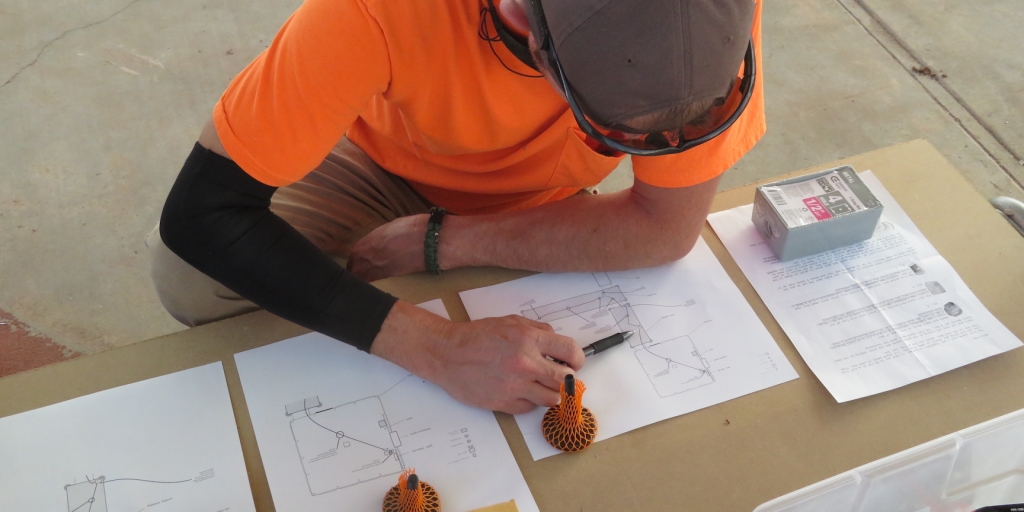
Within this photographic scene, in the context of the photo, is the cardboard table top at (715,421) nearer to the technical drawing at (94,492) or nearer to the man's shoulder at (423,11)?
the technical drawing at (94,492)

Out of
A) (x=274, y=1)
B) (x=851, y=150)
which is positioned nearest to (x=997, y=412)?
(x=851, y=150)

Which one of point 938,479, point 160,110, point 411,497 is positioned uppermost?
point 160,110

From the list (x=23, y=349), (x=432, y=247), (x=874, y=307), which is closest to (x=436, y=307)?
(x=432, y=247)

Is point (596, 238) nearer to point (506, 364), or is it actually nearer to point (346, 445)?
point (506, 364)

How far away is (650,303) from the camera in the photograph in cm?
112

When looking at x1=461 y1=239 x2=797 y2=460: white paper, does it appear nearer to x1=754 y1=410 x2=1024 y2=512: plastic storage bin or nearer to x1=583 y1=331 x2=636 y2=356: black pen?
x1=583 y1=331 x2=636 y2=356: black pen

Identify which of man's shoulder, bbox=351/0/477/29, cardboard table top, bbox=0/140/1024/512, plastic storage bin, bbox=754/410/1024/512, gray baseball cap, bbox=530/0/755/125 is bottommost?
plastic storage bin, bbox=754/410/1024/512

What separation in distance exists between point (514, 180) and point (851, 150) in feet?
4.99

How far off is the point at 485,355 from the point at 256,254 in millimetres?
343

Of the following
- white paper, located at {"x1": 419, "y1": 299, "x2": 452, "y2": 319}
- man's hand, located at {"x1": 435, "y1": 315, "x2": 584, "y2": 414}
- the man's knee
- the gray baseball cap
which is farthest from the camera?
the man's knee

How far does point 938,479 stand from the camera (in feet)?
2.65

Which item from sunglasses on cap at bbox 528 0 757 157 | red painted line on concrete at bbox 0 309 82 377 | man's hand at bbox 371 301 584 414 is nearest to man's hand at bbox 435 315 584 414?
man's hand at bbox 371 301 584 414

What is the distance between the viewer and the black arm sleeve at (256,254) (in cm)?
100

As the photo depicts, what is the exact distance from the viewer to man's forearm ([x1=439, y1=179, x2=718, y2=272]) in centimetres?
114
